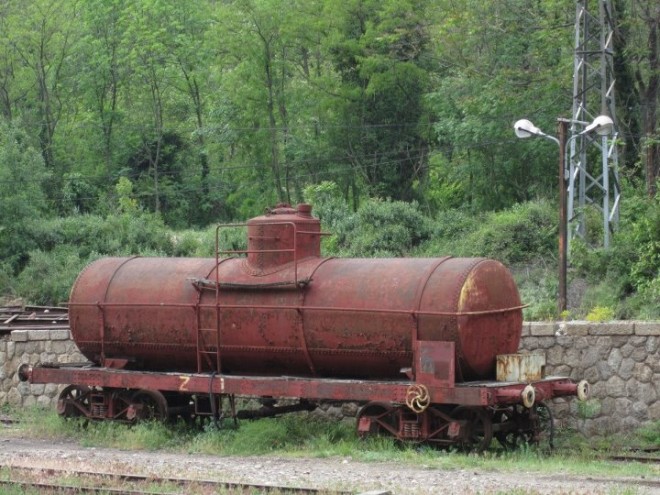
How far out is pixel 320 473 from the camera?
11.7 meters

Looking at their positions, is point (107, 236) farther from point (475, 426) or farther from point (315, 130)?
point (475, 426)

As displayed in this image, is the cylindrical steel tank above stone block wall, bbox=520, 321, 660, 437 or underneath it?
above

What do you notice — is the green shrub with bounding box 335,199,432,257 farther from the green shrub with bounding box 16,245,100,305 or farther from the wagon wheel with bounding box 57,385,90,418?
the wagon wheel with bounding box 57,385,90,418

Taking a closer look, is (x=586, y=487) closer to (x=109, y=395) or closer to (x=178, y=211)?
(x=109, y=395)

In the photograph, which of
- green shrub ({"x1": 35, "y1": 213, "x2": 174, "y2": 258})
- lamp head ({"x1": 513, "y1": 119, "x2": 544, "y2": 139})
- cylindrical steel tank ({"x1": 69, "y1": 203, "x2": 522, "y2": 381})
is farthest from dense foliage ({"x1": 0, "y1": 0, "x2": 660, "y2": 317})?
cylindrical steel tank ({"x1": 69, "y1": 203, "x2": 522, "y2": 381})

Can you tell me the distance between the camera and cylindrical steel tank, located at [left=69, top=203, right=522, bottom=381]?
13.7 m

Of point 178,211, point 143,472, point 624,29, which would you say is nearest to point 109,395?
point 143,472

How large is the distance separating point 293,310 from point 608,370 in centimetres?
455

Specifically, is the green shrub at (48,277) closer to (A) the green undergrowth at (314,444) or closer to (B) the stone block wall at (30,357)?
(B) the stone block wall at (30,357)

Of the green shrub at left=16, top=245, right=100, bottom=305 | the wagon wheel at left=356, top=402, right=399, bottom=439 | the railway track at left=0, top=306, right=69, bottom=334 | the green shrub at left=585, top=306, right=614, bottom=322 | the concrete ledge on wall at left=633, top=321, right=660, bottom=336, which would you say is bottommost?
the green shrub at left=16, top=245, right=100, bottom=305

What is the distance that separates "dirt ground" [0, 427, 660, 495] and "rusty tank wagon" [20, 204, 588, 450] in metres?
1.28

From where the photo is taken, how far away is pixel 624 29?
32.2 metres

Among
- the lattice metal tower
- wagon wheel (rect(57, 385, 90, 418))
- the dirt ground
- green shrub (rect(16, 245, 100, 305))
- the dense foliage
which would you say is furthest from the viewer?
green shrub (rect(16, 245, 100, 305))

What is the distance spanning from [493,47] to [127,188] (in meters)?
16.2
